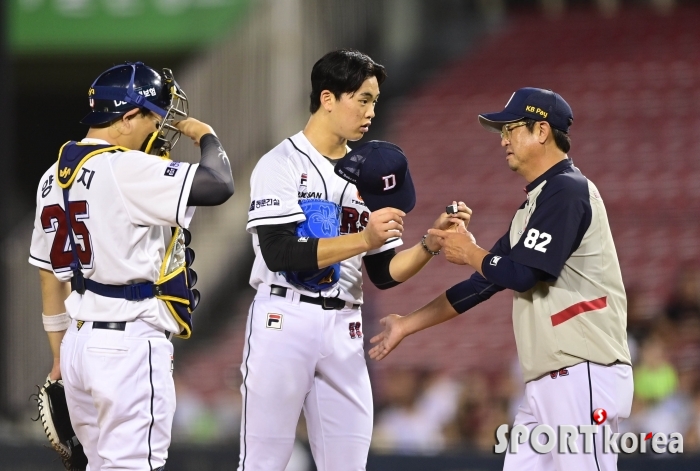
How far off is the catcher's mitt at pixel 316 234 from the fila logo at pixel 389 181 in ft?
0.88

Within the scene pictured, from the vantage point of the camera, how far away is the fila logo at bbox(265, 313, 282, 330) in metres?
4.16

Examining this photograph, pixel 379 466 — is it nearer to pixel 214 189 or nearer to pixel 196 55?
pixel 214 189

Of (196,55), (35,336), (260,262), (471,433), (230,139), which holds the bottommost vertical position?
(471,433)

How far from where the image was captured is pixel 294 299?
4203 mm

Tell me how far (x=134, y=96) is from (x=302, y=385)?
1.34 metres

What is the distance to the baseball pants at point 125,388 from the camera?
387 cm

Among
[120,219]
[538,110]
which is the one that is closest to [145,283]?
[120,219]

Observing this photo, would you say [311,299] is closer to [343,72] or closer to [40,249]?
[343,72]

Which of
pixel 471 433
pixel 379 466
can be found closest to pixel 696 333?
pixel 471 433

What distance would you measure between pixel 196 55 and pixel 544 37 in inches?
189

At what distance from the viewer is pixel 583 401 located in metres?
3.93

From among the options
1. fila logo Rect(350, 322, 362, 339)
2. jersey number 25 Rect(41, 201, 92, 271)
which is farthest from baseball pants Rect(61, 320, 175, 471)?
fila logo Rect(350, 322, 362, 339)

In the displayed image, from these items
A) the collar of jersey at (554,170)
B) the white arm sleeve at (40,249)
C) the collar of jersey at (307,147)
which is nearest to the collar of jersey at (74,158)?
the white arm sleeve at (40,249)

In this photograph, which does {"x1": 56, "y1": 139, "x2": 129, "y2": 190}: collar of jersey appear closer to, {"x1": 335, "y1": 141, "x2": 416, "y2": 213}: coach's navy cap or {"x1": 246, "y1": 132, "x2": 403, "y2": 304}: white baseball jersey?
{"x1": 246, "y1": 132, "x2": 403, "y2": 304}: white baseball jersey
